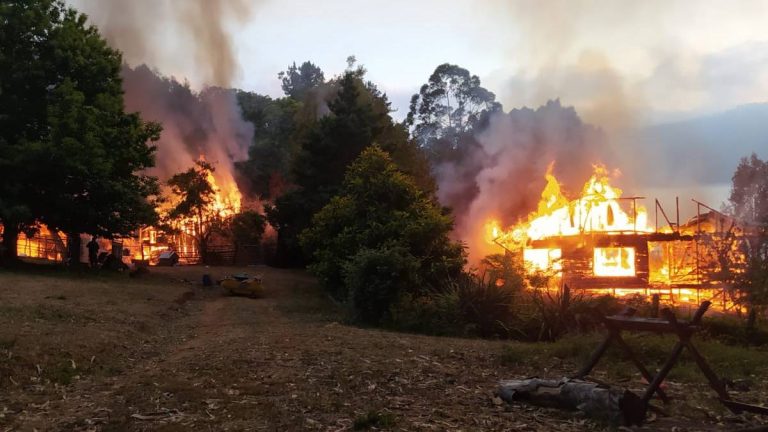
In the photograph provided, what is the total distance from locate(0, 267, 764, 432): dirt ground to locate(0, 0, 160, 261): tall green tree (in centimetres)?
993

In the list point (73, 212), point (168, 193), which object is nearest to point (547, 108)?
point (168, 193)

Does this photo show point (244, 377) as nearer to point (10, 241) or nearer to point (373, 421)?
point (373, 421)

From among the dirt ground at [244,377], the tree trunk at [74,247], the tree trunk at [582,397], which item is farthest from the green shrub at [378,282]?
the tree trunk at [74,247]

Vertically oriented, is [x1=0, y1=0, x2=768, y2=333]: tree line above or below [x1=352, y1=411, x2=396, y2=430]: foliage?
above

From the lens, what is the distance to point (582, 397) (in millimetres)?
6141

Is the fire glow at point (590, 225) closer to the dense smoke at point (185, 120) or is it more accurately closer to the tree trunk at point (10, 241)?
the tree trunk at point (10, 241)

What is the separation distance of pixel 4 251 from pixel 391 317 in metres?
17.6

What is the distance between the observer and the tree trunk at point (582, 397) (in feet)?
19.1

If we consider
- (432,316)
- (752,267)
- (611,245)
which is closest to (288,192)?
(611,245)

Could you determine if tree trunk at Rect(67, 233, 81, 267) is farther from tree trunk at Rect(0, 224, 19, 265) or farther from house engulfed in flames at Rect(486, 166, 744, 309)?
house engulfed in flames at Rect(486, 166, 744, 309)

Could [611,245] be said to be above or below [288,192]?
below

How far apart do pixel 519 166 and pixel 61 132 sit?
29.2 meters

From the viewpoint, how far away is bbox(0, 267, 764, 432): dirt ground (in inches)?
235

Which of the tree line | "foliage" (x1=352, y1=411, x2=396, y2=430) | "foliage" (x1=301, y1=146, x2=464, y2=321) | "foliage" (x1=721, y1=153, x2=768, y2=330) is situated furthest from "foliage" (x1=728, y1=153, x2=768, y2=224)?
"foliage" (x1=352, y1=411, x2=396, y2=430)
